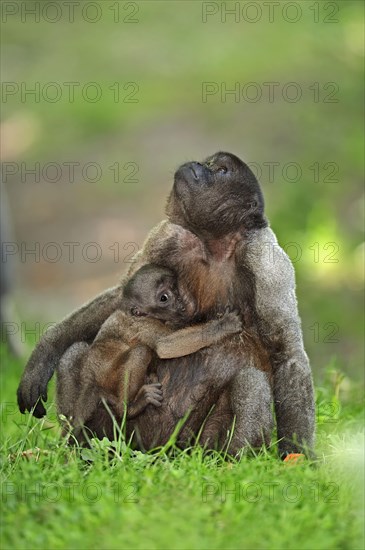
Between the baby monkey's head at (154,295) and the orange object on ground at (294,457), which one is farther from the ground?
the baby monkey's head at (154,295)

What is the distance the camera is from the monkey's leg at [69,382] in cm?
667

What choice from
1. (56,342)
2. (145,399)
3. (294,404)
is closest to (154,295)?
(145,399)

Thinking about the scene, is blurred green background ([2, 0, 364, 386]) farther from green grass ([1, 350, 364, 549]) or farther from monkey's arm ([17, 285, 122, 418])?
green grass ([1, 350, 364, 549])

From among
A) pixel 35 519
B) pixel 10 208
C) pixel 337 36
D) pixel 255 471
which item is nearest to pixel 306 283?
pixel 337 36

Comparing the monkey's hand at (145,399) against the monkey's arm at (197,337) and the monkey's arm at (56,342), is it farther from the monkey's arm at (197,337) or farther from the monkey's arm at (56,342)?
the monkey's arm at (56,342)

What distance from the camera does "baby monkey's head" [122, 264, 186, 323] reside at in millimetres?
6591

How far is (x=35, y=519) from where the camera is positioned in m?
5.07

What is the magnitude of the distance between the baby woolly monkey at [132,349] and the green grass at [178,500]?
387mm

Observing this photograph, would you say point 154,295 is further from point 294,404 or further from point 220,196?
point 294,404

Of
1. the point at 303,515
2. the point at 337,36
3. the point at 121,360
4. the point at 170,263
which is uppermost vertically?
the point at 337,36

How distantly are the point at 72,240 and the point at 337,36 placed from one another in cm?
784

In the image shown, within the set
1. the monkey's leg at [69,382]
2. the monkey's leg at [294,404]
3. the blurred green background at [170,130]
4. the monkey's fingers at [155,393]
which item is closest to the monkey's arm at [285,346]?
the monkey's leg at [294,404]

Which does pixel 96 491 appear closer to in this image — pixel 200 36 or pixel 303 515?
pixel 303 515

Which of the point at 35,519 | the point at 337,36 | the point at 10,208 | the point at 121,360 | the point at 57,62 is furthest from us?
the point at 57,62
